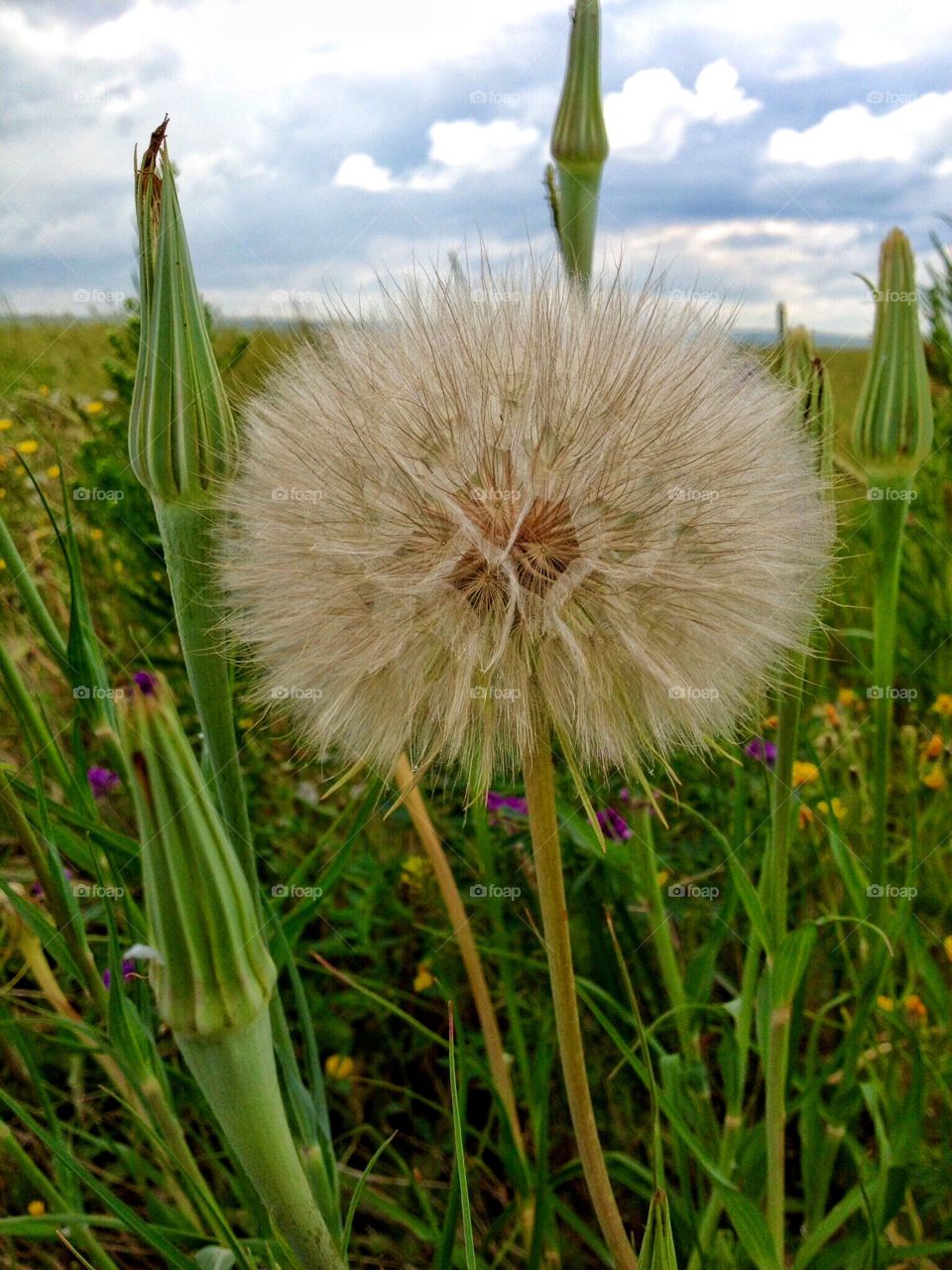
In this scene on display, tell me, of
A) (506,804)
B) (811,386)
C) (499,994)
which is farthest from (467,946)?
(811,386)

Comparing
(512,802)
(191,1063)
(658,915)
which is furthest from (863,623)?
(191,1063)

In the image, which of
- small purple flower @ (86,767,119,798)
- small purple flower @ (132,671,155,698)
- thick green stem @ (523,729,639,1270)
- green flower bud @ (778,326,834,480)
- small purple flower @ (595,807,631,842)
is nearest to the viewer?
small purple flower @ (132,671,155,698)

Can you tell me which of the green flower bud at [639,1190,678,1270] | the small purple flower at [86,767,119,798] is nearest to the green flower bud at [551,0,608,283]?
the green flower bud at [639,1190,678,1270]

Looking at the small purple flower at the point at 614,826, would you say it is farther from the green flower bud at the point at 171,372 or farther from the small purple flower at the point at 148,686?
the small purple flower at the point at 148,686

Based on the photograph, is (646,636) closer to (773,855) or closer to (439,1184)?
(773,855)

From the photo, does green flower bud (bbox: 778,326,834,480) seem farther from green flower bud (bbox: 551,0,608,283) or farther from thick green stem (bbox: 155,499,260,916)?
thick green stem (bbox: 155,499,260,916)

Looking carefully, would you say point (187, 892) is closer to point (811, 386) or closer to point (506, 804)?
point (811, 386)

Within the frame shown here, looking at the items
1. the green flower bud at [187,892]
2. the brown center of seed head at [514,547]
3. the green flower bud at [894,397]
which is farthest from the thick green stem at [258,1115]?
the green flower bud at [894,397]
